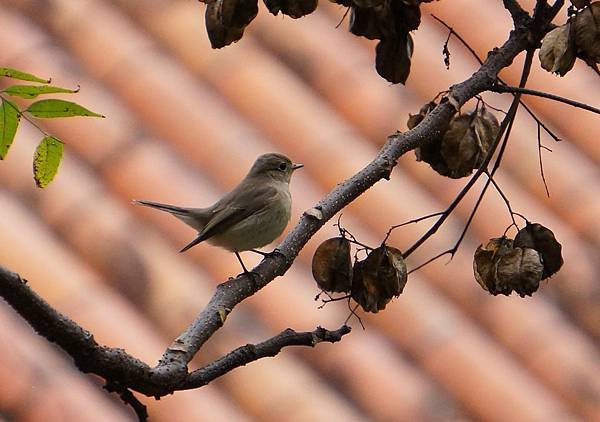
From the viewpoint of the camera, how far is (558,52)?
0.94 metres

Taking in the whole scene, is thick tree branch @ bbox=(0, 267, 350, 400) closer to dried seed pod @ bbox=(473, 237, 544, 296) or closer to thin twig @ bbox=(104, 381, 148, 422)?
thin twig @ bbox=(104, 381, 148, 422)

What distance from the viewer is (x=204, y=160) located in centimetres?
211

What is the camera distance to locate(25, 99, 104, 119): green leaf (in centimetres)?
78

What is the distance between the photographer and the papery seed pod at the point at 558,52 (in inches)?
36.8

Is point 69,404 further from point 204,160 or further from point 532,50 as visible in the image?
point 532,50

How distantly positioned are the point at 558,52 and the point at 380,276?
26 centimetres

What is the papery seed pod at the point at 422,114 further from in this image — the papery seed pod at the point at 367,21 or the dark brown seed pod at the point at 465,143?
the papery seed pod at the point at 367,21

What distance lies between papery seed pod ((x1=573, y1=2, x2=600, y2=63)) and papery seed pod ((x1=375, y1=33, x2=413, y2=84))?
162mm

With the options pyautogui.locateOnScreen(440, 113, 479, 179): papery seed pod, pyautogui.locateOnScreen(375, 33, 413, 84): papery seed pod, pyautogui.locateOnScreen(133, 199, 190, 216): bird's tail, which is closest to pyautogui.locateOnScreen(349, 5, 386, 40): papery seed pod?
pyautogui.locateOnScreen(375, 33, 413, 84): papery seed pod

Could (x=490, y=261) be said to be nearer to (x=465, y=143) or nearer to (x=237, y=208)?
(x=465, y=143)

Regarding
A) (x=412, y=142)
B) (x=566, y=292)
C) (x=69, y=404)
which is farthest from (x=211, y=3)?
(x=566, y=292)

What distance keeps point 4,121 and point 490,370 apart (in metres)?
1.28

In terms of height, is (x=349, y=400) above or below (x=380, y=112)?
below

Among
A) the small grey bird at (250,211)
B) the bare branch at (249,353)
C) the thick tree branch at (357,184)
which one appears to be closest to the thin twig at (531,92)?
the thick tree branch at (357,184)
